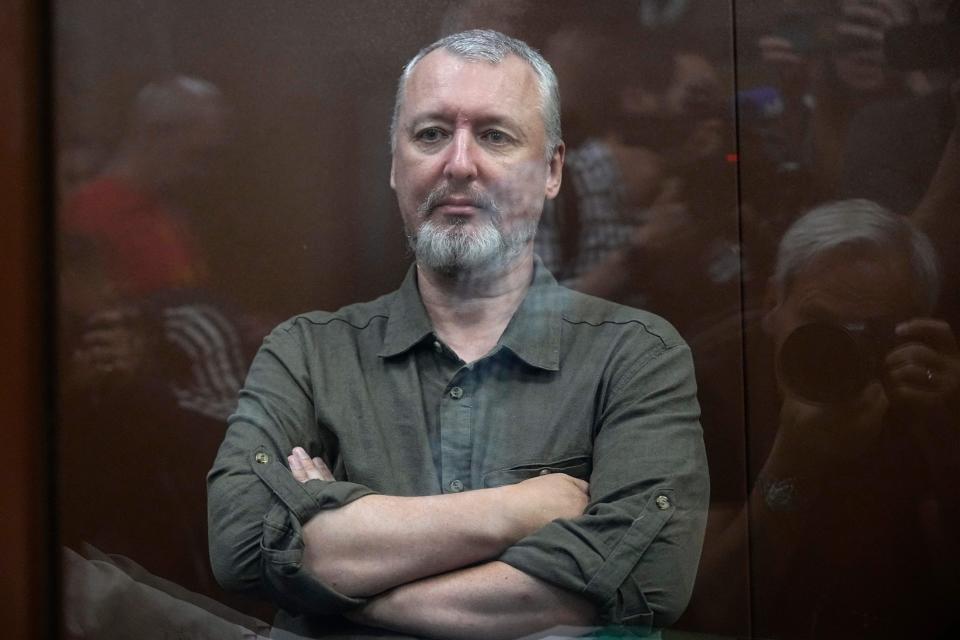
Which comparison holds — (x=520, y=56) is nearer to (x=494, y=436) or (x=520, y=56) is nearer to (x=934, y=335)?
(x=494, y=436)

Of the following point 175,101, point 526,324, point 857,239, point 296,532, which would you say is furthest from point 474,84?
point 296,532

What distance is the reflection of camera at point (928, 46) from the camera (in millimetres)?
1951

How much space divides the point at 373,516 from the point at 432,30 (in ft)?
3.01

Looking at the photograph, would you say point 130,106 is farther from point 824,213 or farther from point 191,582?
point 824,213

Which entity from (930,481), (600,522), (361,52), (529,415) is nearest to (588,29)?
(361,52)

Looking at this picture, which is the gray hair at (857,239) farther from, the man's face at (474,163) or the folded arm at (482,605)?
the folded arm at (482,605)

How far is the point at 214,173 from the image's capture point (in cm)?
211

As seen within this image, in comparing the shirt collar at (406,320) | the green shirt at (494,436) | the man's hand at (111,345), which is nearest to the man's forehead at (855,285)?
the green shirt at (494,436)

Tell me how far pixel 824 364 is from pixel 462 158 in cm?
74

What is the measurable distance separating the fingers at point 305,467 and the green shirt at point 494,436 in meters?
0.02

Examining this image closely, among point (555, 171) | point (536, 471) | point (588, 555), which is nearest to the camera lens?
point (588, 555)

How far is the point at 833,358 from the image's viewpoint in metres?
1.93

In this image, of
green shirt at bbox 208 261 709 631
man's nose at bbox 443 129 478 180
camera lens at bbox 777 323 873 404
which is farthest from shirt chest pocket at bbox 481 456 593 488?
man's nose at bbox 443 129 478 180

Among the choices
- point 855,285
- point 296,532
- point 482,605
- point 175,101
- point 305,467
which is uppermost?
point 175,101
